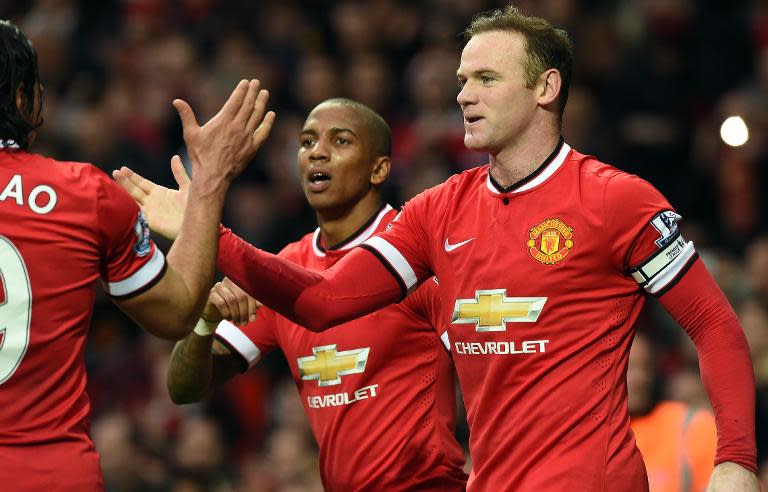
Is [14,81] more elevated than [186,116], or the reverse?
[14,81]

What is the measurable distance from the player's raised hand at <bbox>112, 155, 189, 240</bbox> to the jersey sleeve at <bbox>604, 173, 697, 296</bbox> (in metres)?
1.41

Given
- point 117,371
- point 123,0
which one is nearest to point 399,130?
point 117,371

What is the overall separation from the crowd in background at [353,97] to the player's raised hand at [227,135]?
381 centimetres

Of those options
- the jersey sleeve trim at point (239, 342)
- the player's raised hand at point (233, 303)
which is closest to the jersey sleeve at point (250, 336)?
the jersey sleeve trim at point (239, 342)

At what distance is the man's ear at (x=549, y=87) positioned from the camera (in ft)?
14.4

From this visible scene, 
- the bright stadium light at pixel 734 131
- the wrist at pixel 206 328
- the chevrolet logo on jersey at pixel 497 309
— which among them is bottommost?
the wrist at pixel 206 328

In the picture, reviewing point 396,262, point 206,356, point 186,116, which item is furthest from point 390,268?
point 206,356

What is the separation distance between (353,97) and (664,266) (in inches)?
258

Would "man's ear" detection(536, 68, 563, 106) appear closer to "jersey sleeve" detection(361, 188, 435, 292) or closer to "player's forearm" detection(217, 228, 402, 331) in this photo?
"jersey sleeve" detection(361, 188, 435, 292)

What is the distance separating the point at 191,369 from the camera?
5.31 m

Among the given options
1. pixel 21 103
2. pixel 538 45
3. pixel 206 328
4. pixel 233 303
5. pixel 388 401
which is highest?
pixel 538 45

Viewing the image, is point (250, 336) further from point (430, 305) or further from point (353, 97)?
point (353, 97)

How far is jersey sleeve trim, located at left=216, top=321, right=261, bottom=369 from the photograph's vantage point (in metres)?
5.48

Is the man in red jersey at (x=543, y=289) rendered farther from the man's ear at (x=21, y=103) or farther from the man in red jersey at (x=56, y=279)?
the man's ear at (x=21, y=103)
